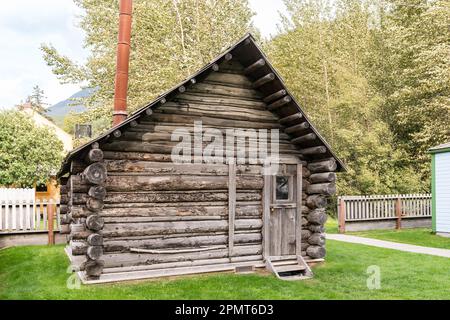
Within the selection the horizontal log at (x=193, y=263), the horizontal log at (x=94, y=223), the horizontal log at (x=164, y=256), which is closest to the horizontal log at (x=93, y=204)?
the horizontal log at (x=94, y=223)

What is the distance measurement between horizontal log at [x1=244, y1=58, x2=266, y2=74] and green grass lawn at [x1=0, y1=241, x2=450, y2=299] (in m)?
4.94

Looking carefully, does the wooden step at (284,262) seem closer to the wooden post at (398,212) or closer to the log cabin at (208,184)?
the log cabin at (208,184)

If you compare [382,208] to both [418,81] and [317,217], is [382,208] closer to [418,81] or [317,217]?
[418,81]

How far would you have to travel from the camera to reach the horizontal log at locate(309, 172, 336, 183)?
432 inches

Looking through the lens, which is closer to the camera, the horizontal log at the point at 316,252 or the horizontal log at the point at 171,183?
the horizontal log at the point at 171,183

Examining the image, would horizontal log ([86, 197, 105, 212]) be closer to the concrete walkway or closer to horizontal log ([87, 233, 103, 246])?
horizontal log ([87, 233, 103, 246])

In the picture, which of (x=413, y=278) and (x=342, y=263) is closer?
(x=413, y=278)

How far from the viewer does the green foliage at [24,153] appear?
26.8 metres

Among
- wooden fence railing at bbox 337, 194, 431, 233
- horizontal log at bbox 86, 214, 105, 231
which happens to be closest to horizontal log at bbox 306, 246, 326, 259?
horizontal log at bbox 86, 214, 105, 231

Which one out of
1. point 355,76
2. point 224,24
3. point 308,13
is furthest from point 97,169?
point 308,13

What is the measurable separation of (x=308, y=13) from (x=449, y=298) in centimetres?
2260

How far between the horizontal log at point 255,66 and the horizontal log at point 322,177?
326 cm

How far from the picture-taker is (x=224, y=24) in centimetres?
2523
